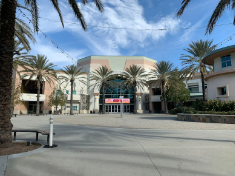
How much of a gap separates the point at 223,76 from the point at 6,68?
18384 millimetres

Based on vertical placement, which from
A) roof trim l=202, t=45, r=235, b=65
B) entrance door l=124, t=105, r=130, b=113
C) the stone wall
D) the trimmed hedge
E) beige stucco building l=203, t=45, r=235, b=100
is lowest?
entrance door l=124, t=105, r=130, b=113

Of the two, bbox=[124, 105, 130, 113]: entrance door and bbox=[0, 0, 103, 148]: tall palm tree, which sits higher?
bbox=[0, 0, 103, 148]: tall palm tree

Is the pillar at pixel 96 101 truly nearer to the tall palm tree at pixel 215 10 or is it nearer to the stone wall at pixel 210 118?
the stone wall at pixel 210 118

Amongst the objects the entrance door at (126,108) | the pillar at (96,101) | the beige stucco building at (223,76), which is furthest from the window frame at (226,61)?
the pillar at (96,101)

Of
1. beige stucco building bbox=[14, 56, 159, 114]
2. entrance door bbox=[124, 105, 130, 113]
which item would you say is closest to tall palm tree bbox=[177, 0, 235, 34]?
beige stucco building bbox=[14, 56, 159, 114]

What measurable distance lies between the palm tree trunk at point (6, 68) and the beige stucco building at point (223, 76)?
17.7m

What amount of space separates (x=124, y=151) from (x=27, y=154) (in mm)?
2867

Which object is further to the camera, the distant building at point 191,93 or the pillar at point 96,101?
the pillar at point 96,101

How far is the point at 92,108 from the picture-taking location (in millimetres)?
44719

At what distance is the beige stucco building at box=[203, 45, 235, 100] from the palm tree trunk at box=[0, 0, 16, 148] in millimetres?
17728

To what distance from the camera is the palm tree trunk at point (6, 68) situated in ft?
17.6

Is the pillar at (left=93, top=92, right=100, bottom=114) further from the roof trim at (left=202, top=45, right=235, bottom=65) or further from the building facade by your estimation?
the roof trim at (left=202, top=45, right=235, bottom=65)

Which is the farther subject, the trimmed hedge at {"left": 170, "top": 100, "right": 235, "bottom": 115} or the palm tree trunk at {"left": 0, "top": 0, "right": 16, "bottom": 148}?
the trimmed hedge at {"left": 170, "top": 100, "right": 235, "bottom": 115}

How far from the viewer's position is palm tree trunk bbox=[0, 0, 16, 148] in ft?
17.6
